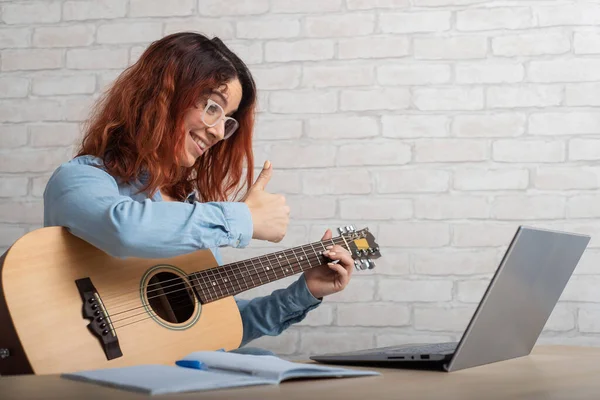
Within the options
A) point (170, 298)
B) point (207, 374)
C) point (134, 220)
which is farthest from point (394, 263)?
point (207, 374)

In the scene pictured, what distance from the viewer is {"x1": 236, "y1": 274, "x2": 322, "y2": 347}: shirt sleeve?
192 cm

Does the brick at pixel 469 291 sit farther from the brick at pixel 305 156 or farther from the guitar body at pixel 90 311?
the guitar body at pixel 90 311

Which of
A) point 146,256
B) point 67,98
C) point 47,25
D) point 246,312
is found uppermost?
point 47,25

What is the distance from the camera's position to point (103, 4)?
2.54m

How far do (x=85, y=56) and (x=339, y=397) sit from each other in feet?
6.44

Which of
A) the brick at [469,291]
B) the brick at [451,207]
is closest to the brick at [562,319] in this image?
the brick at [469,291]

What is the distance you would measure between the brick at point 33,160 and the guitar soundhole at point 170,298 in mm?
1003

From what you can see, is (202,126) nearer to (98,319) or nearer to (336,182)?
(98,319)

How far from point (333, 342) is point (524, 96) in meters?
0.95

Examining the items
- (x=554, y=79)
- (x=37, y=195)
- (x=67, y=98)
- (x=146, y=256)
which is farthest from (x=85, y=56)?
(x=554, y=79)

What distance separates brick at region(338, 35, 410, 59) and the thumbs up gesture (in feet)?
2.82

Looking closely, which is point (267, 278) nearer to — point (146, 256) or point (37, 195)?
point (146, 256)

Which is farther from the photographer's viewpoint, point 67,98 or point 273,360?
point 67,98

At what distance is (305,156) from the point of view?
240 cm
